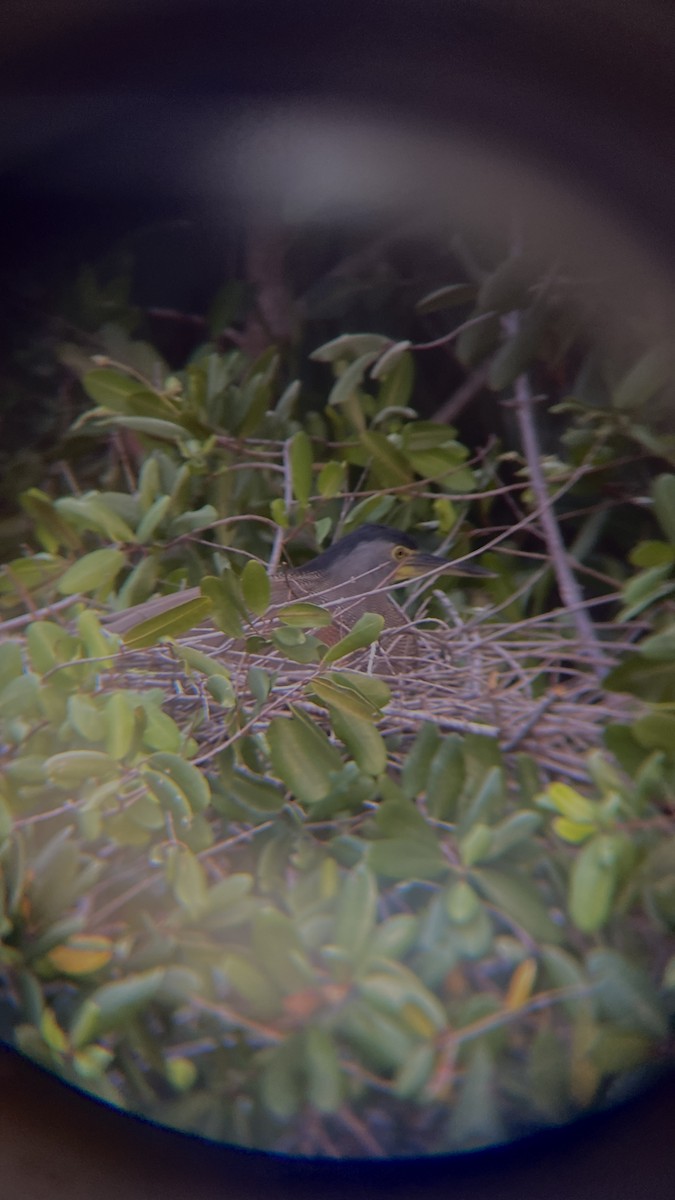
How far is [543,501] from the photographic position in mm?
781

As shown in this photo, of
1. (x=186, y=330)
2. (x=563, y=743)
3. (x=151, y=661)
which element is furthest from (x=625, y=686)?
(x=186, y=330)

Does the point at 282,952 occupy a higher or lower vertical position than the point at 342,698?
lower

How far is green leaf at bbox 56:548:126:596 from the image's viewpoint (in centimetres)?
76

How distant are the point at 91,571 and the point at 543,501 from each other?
35cm

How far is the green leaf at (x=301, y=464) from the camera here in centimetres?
76

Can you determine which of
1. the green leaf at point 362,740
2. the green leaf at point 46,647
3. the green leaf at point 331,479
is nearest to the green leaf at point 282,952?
the green leaf at point 362,740

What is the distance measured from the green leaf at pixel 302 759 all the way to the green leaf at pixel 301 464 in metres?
0.20

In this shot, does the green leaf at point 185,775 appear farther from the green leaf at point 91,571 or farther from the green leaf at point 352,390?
the green leaf at point 352,390

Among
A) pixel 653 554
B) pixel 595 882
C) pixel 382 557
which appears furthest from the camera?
pixel 382 557

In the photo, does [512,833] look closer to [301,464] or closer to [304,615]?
[304,615]

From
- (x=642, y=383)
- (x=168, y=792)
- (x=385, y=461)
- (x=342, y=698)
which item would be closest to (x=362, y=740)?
(x=342, y=698)

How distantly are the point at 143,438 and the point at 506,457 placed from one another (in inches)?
11.5

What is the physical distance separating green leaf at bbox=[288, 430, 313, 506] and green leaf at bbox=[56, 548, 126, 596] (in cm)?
15

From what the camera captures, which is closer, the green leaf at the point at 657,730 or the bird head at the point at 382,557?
the green leaf at the point at 657,730
